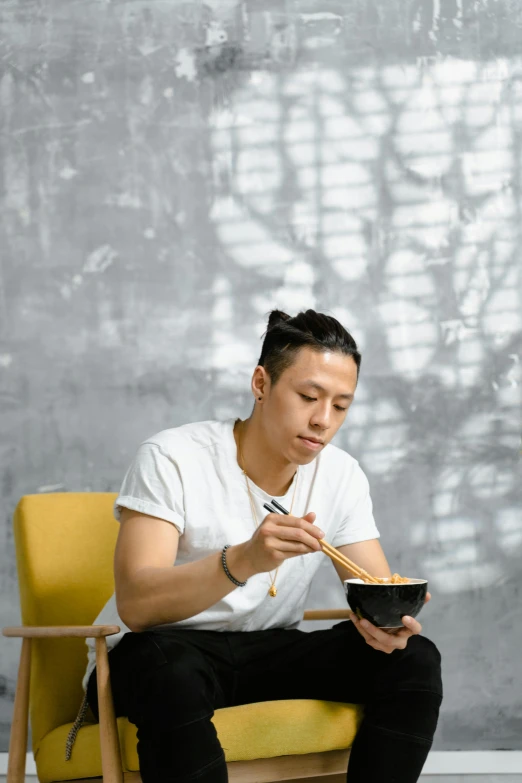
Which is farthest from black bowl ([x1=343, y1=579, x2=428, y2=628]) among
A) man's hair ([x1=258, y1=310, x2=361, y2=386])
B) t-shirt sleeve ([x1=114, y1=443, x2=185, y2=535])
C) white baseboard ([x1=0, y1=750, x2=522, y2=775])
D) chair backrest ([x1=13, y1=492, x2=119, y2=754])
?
white baseboard ([x1=0, y1=750, x2=522, y2=775])

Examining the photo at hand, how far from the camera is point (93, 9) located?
2984 mm

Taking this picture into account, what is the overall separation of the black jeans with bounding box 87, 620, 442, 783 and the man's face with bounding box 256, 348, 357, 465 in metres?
0.39

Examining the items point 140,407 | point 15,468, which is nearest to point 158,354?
point 140,407

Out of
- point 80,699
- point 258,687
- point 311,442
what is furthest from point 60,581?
point 311,442

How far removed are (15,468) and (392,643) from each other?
161 cm

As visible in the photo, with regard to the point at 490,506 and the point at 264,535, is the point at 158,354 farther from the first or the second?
the point at 264,535

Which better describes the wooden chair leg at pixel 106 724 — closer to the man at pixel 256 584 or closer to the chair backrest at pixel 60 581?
the man at pixel 256 584

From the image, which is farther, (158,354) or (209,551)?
(158,354)

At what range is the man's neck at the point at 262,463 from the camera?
76.4 inches

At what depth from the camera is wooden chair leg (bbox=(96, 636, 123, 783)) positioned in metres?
1.62

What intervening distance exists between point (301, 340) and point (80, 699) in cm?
91

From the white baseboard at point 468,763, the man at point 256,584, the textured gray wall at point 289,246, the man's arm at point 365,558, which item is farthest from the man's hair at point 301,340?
the white baseboard at point 468,763

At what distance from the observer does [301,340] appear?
1.90m

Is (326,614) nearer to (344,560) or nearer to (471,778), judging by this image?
(344,560)
